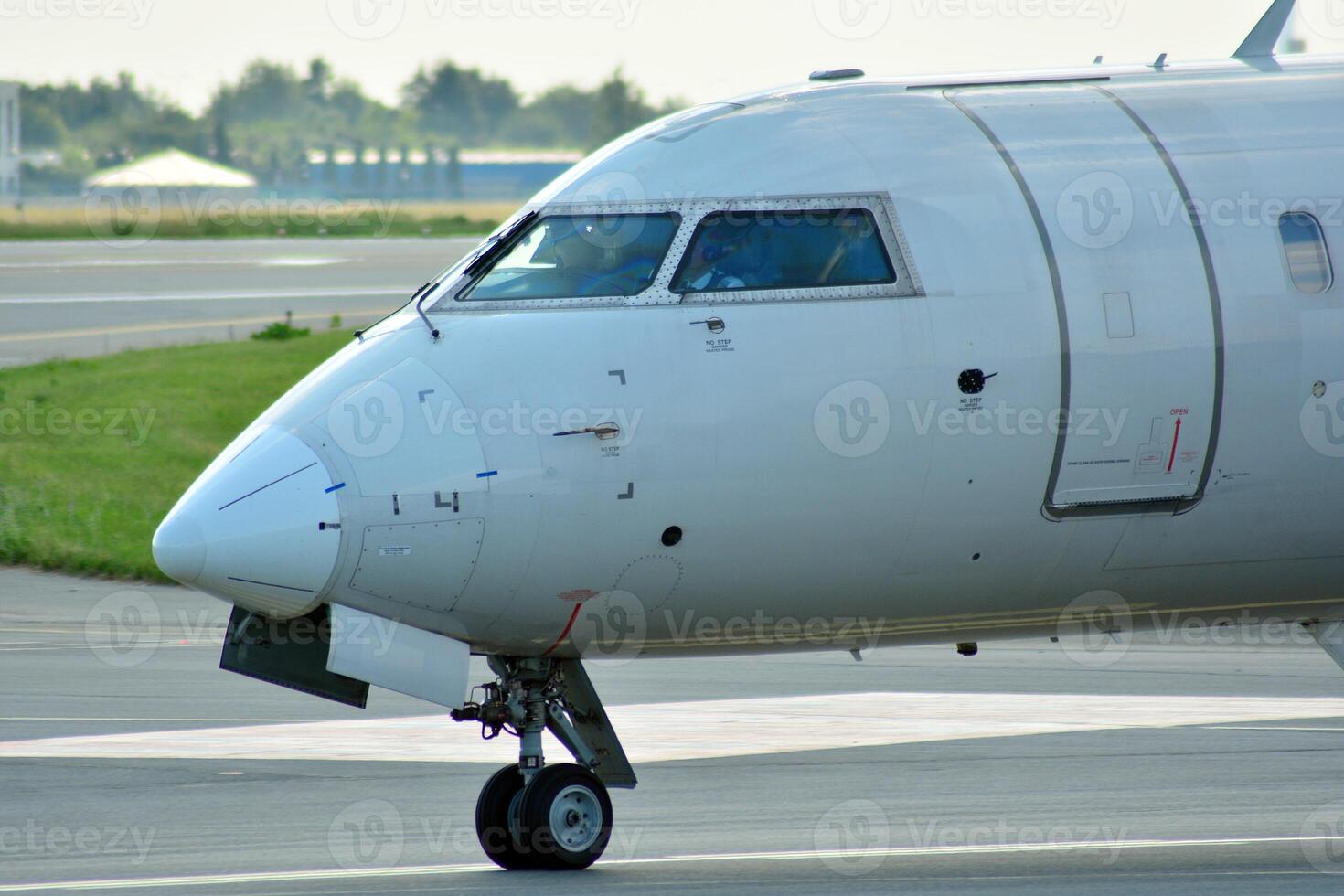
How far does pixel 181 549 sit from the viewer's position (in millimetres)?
8102

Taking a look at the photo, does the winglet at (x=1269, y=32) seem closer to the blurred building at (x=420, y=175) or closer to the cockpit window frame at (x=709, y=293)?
the cockpit window frame at (x=709, y=293)

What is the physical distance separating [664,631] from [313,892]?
7.19ft

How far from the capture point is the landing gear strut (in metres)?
9.23

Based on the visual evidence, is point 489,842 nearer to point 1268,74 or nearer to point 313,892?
point 313,892

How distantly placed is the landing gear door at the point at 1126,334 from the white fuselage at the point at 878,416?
16 millimetres

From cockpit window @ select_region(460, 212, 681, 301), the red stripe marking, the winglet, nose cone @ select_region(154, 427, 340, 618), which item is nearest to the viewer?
nose cone @ select_region(154, 427, 340, 618)

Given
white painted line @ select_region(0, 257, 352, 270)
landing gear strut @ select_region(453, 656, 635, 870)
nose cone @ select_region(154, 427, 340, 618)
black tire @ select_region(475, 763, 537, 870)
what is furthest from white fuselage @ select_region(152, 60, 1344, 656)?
white painted line @ select_region(0, 257, 352, 270)

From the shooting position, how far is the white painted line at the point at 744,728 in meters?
13.6

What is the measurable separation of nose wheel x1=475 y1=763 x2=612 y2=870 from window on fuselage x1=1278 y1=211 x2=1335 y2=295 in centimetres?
448

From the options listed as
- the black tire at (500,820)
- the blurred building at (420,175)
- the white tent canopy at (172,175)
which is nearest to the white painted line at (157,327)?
the black tire at (500,820)

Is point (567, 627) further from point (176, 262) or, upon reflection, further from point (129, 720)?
point (176, 262)

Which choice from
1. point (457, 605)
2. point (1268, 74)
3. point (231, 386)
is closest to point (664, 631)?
point (457, 605)

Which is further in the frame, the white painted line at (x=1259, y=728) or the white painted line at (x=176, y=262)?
the white painted line at (x=176, y=262)

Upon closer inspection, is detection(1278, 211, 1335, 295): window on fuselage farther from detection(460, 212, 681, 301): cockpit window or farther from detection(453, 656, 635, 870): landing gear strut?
detection(453, 656, 635, 870): landing gear strut
